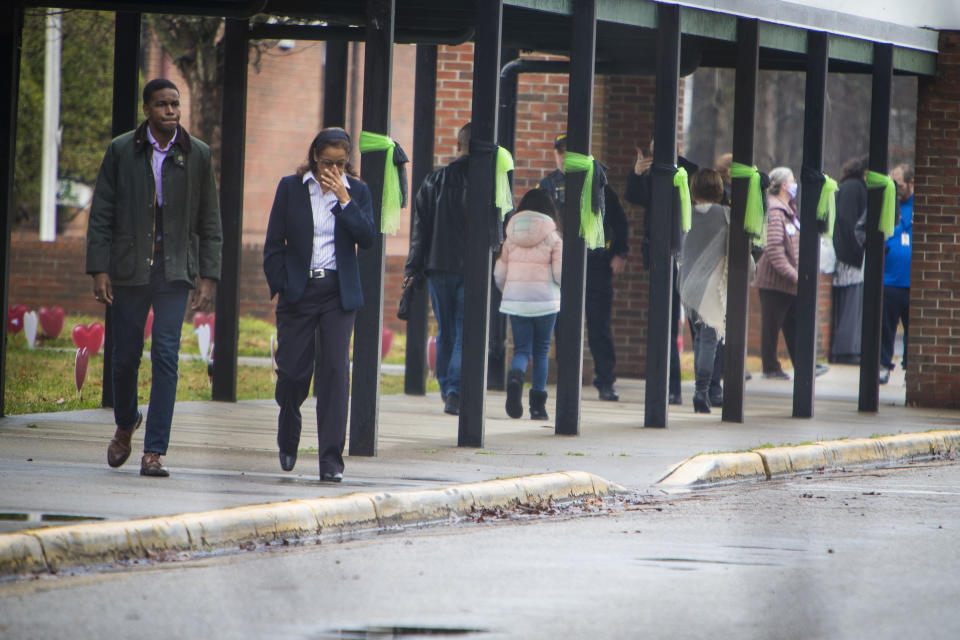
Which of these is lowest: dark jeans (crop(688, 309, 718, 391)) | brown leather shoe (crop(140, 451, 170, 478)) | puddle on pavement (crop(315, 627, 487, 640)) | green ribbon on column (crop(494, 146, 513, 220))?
puddle on pavement (crop(315, 627, 487, 640))

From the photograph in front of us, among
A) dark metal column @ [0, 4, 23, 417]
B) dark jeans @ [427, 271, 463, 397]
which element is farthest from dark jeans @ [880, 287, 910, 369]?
dark metal column @ [0, 4, 23, 417]

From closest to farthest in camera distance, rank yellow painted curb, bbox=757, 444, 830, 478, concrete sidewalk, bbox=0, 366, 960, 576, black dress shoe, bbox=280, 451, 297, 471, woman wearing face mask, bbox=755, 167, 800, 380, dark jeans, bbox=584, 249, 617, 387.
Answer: concrete sidewalk, bbox=0, 366, 960, 576, black dress shoe, bbox=280, 451, 297, 471, yellow painted curb, bbox=757, 444, 830, 478, dark jeans, bbox=584, 249, 617, 387, woman wearing face mask, bbox=755, 167, 800, 380

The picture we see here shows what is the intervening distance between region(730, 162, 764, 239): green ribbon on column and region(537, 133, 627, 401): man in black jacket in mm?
1257

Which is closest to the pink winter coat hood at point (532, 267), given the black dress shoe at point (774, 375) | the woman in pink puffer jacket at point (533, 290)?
the woman in pink puffer jacket at point (533, 290)

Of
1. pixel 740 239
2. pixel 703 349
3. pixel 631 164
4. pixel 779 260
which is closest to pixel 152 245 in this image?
pixel 740 239

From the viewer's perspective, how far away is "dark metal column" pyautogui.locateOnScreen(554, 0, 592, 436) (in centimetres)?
1126

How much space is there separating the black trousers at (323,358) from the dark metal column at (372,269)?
33.3 inches

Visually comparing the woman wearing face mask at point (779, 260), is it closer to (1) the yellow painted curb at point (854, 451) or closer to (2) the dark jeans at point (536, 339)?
(2) the dark jeans at point (536, 339)

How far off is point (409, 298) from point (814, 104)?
138 inches

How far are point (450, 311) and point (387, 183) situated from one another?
119 inches

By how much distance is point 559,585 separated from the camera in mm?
6316

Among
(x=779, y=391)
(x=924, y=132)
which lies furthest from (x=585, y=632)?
(x=779, y=391)

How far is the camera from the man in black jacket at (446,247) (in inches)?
496

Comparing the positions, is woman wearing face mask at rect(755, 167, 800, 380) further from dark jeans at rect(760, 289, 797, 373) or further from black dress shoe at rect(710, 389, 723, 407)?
black dress shoe at rect(710, 389, 723, 407)
